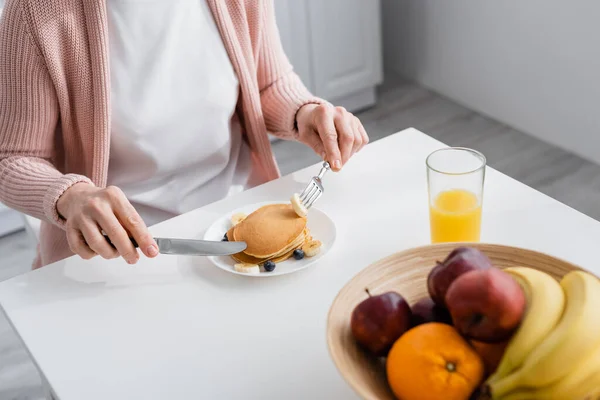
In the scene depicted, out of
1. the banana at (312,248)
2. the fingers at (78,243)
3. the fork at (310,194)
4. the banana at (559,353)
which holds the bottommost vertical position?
the banana at (312,248)

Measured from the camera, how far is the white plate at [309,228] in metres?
0.98

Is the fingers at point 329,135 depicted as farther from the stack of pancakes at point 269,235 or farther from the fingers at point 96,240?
the fingers at point 96,240

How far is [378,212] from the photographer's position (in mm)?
1099

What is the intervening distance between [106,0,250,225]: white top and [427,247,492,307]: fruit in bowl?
685 mm

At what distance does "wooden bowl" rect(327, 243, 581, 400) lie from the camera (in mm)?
689

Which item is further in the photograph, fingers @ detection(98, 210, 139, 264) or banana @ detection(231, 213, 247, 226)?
banana @ detection(231, 213, 247, 226)

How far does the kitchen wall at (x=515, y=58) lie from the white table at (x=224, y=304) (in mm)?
1549

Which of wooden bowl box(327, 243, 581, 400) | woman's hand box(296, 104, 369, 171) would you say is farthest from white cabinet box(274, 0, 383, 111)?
wooden bowl box(327, 243, 581, 400)

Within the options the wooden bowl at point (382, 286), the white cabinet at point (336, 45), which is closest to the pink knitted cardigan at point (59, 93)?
the wooden bowl at point (382, 286)

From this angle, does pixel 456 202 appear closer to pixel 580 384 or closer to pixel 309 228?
pixel 309 228

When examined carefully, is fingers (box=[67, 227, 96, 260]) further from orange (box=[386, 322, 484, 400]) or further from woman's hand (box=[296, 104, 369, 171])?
orange (box=[386, 322, 484, 400])

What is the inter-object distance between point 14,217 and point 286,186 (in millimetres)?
1528

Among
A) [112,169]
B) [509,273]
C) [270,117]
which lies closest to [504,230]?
[509,273]

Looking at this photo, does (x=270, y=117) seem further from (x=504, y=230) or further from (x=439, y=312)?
(x=439, y=312)
